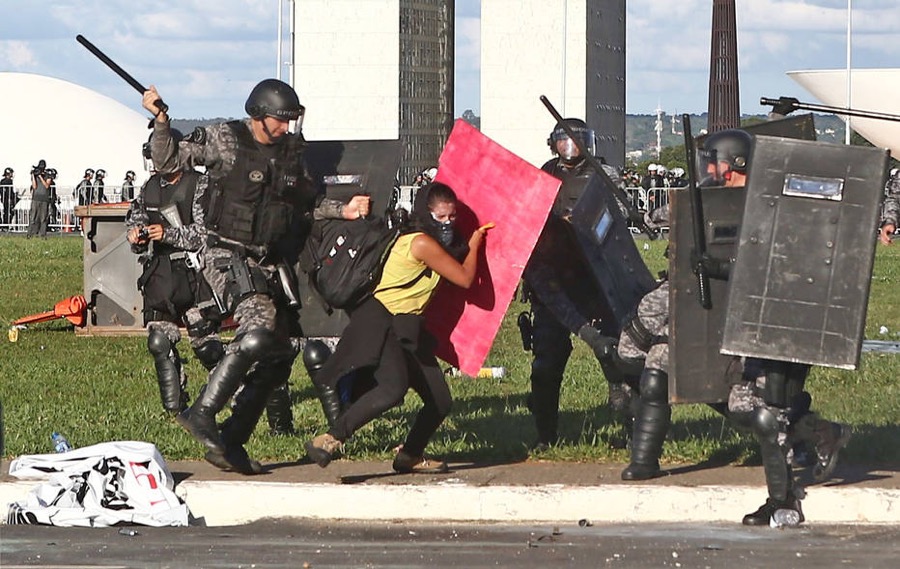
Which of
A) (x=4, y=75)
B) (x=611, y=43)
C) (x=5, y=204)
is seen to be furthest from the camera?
(x=4, y=75)

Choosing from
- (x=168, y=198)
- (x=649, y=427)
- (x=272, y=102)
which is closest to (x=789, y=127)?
(x=649, y=427)

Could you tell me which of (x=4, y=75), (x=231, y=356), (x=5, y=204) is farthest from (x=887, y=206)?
(x=4, y=75)

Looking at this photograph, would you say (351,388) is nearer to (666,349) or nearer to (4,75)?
(666,349)

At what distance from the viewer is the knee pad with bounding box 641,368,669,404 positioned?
30.0 feet

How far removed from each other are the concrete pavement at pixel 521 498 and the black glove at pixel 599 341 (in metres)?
0.72

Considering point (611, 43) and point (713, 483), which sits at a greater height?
point (611, 43)

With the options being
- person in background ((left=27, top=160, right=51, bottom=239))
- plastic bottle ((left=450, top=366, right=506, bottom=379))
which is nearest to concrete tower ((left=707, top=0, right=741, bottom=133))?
person in background ((left=27, top=160, right=51, bottom=239))

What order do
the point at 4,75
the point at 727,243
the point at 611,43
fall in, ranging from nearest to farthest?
1. the point at 727,243
2. the point at 611,43
3. the point at 4,75

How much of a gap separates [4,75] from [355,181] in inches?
4302

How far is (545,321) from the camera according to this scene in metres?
10.3

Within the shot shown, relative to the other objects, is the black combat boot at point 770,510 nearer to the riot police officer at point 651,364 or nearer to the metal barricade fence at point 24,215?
the riot police officer at point 651,364

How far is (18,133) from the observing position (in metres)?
102

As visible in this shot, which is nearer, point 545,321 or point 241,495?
point 241,495

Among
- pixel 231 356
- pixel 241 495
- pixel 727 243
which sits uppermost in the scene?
pixel 727 243
